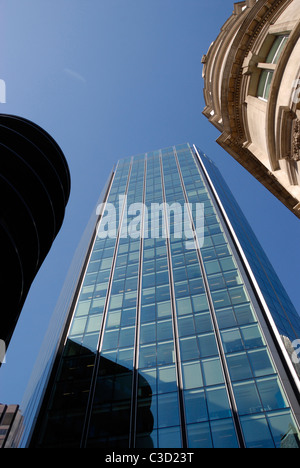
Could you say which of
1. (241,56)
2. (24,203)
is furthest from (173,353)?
(241,56)

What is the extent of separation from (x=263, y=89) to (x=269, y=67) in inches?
41.4

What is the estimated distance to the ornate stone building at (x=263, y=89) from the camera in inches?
420

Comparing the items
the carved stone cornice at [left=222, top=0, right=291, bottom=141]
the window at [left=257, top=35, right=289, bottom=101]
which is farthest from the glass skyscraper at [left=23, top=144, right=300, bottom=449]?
the window at [left=257, top=35, right=289, bottom=101]

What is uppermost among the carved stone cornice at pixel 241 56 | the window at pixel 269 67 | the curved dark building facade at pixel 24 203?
the curved dark building facade at pixel 24 203

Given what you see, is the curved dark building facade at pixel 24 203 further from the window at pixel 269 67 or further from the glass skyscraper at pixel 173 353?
the window at pixel 269 67

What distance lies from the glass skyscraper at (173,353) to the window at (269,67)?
2110cm

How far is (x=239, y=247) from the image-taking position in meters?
41.6

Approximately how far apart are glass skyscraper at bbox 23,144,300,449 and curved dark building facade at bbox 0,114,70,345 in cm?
1022

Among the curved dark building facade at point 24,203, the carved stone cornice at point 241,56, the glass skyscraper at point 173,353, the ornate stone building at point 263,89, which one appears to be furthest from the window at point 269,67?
the glass skyscraper at point 173,353

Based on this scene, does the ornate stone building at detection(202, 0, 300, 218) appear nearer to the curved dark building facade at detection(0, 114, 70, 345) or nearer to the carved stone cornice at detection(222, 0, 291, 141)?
the carved stone cornice at detection(222, 0, 291, 141)

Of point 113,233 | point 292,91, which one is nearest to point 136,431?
point 292,91

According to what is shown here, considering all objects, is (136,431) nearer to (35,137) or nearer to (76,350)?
(76,350)

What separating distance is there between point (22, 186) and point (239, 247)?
29446 mm

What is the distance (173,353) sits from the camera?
95.9 ft
